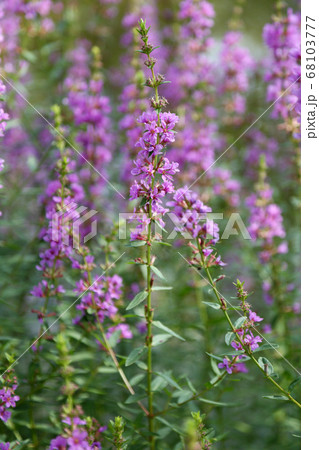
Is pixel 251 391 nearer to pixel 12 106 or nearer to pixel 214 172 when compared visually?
pixel 214 172

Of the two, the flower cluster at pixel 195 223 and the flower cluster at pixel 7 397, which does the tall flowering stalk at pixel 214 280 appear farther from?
the flower cluster at pixel 7 397

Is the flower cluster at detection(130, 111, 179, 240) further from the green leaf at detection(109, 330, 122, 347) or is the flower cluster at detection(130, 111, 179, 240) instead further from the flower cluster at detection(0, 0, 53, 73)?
the flower cluster at detection(0, 0, 53, 73)

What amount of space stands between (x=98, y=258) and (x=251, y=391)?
1145mm

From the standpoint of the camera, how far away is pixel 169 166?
1.73 metres

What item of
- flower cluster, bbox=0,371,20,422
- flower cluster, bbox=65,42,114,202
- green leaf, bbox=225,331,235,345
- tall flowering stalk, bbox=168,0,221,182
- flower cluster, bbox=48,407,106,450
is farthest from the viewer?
tall flowering stalk, bbox=168,0,221,182

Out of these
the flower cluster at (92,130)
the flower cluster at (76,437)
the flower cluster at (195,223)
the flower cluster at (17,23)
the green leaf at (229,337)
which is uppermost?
the flower cluster at (17,23)

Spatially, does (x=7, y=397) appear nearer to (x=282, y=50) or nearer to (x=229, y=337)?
(x=229, y=337)

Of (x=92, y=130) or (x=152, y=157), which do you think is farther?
(x=92, y=130)

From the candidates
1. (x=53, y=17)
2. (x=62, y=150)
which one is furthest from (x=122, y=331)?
(x=53, y=17)

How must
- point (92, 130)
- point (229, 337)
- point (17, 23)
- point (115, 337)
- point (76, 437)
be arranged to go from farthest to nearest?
point (17, 23) < point (92, 130) < point (115, 337) < point (229, 337) < point (76, 437)

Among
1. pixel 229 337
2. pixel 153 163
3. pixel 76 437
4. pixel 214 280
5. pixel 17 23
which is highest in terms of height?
pixel 17 23

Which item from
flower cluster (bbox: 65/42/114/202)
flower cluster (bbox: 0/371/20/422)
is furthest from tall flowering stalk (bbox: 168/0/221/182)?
flower cluster (bbox: 0/371/20/422)

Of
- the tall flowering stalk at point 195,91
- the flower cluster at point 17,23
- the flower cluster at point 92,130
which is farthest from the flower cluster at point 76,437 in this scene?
the flower cluster at point 17,23

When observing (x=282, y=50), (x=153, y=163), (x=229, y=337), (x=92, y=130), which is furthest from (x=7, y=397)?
(x=282, y=50)
